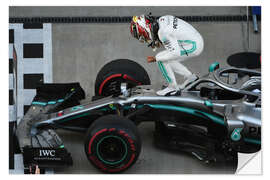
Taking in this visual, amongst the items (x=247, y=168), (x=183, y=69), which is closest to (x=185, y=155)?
(x=247, y=168)

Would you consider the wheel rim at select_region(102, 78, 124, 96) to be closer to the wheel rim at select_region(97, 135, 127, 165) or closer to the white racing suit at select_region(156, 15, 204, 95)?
the white racing suit at select_region(156, 15, 204, 95)

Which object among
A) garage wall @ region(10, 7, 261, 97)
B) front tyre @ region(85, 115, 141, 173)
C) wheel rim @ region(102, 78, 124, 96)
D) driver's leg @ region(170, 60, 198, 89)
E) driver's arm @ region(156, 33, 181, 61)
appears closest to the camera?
front tyre @ region(85, 115, 141, 173)

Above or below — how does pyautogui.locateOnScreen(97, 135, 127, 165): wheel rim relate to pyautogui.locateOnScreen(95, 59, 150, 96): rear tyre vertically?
below

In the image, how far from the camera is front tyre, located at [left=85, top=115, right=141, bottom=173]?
2.38 metres

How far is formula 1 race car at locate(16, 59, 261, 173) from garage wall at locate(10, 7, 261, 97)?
0.89 meters

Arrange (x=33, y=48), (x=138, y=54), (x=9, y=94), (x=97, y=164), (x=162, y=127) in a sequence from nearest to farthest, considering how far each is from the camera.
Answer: (x=97, y=164), (x=9, y=94), (x=162, y=127), (x=33, y=48), (x=138, y=54)

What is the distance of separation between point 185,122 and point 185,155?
0.23 m

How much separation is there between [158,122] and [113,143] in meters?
0.67

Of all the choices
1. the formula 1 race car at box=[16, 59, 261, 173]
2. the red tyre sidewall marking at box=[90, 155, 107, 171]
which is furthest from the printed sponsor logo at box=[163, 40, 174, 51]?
the red tyre sidewall marking at box=[90, 155, 107, 171]

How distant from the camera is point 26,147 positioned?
2.56 metres

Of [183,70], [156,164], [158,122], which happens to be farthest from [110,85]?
[156,164]

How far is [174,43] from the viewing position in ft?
9.13

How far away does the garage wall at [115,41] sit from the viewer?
13.1 ft

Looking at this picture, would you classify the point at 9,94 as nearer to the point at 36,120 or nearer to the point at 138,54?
the point at 36,120
